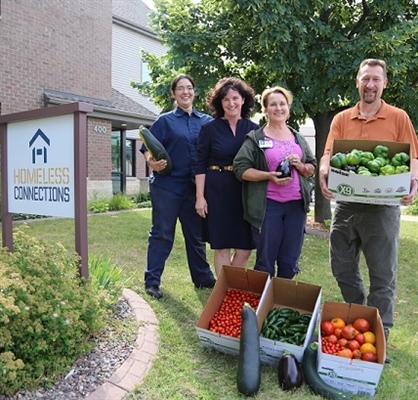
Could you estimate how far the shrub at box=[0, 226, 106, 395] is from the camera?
2264 millimetres

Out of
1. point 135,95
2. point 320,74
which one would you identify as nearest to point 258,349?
point 320,74

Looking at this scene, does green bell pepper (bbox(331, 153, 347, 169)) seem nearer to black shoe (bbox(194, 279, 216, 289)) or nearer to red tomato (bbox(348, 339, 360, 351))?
red tomato (bbox(348, 339, 360, 351))

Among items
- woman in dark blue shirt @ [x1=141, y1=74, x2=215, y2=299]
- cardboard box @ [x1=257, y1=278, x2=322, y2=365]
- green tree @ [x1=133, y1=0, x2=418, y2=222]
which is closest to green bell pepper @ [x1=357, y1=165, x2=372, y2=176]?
cardboard box @ [x1=257, y1=278, x2=322, y2=365]

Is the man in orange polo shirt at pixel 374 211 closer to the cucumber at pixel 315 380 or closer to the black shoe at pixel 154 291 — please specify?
the cucumber at pixel 315 380

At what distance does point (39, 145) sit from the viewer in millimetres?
3100

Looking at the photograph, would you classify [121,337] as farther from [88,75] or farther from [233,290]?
[88,75]

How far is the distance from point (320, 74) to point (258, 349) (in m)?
5.85

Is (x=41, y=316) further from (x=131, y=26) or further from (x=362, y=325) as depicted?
(x=131, y=26)

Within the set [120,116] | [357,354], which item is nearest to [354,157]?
[357,354]

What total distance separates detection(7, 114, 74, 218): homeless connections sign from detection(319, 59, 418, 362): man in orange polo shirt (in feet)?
5.99

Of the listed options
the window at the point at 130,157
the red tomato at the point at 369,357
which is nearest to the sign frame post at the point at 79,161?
the red tomato at the point at 369,357

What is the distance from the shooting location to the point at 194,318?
368 cm

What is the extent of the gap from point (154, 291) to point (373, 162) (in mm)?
2373

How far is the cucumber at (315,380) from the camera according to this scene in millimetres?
2533
